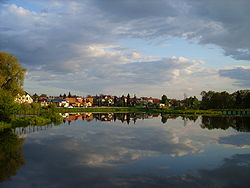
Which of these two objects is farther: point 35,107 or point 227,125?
point 35,107

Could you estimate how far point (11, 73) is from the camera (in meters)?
54.6

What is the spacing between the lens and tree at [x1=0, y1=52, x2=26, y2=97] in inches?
2135

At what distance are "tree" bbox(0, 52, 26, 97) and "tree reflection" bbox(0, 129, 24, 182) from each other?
2630cm

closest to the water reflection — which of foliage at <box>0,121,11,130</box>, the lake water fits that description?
foliage at <box>0,121,11,130</box>

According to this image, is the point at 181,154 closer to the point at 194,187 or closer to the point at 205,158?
the point at 205,158

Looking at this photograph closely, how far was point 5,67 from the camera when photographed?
54.5m

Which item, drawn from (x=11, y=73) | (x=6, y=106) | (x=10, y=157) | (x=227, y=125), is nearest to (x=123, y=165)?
(x=10, y=157)

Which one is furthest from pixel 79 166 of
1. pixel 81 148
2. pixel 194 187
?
pixel 194 187

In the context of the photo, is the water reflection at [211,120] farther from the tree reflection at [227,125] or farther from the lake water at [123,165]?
the lake water at [123,165]

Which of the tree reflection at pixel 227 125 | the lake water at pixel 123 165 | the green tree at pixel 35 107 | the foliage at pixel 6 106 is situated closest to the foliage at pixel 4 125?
the foliage at pixel 6 106

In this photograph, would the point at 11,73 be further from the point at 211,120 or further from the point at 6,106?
the point at 211,120

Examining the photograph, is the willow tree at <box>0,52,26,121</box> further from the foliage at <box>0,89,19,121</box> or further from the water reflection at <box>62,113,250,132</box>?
the water reflection at <box>62,113,250,132</box>

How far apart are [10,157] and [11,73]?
37.2m

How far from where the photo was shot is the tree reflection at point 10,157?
57.7 ft
